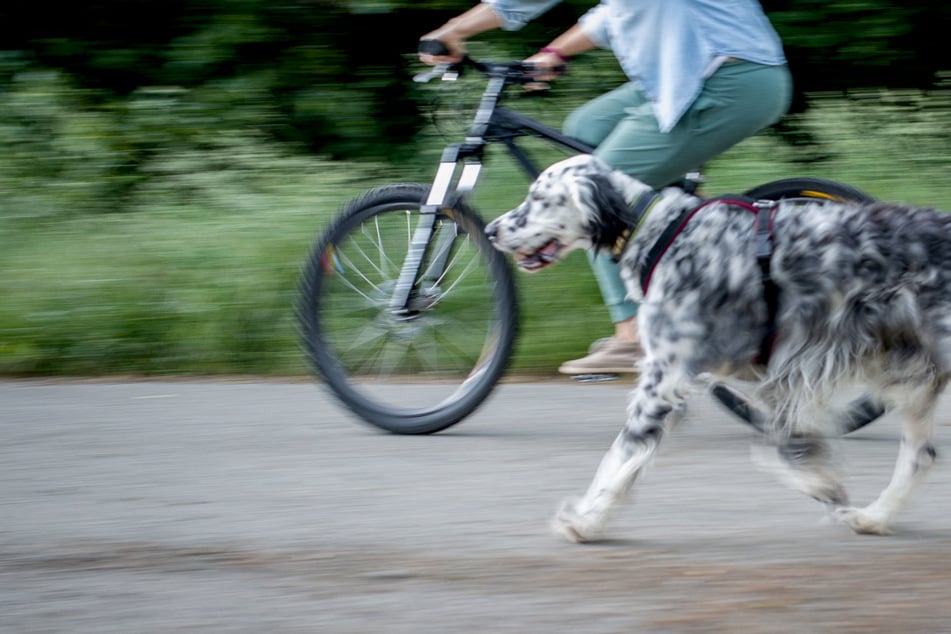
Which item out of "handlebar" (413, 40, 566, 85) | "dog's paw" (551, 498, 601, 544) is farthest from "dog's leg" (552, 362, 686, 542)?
"handlebar" (413, 40, 566, 85)

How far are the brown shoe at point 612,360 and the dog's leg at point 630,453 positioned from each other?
160 cm

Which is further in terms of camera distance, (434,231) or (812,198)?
(434,231)

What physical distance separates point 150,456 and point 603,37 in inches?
90.7

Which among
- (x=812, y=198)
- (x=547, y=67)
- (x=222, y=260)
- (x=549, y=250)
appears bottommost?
(x=222, y=260)

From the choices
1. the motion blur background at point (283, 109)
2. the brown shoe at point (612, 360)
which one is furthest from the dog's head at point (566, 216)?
the motion blur background at point (283, 109)

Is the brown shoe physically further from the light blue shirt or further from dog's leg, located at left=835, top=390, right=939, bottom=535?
dog's leg, located at left=835, top=390, right=939, bottom=535

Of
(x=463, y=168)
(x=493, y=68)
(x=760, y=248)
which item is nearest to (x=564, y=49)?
(x=493, y=68)

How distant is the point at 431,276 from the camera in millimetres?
5078

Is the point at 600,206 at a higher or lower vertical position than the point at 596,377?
higher

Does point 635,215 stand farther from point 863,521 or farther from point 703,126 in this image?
point 863,521

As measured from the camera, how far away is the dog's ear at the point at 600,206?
4.01 m

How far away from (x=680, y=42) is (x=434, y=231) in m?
1.16

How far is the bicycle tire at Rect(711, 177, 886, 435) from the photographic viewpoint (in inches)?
190

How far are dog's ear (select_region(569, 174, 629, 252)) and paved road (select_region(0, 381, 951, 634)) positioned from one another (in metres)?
0.58
